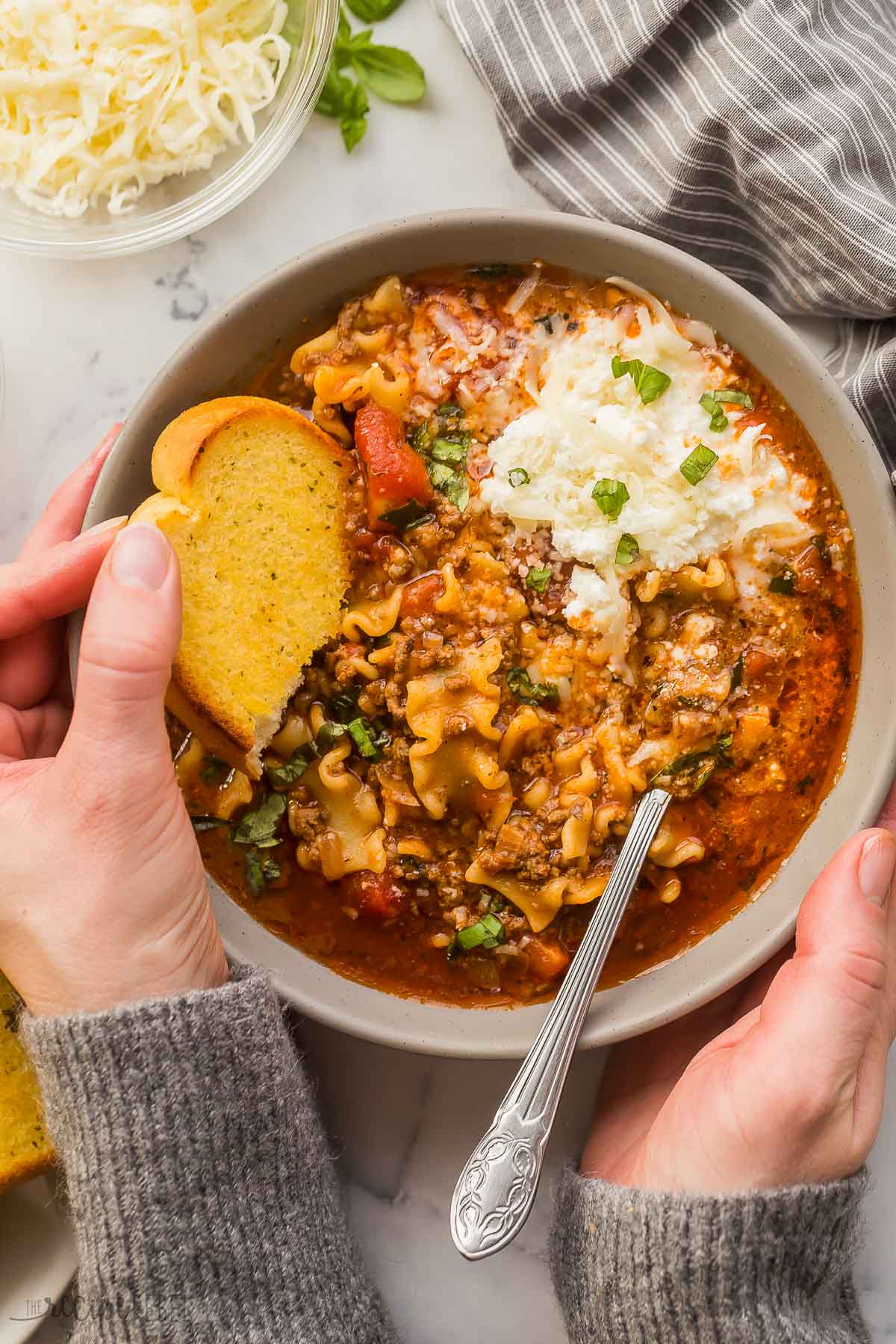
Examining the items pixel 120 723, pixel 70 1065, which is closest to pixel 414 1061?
pixel 70 1065

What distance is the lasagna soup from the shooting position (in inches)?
153

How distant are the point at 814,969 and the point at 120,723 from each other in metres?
2.02

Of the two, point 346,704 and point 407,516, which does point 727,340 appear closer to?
point 407,516

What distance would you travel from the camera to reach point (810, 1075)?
10.9 ft

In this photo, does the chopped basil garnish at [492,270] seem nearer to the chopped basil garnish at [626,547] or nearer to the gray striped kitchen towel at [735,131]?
the gray striped kitchen towel at [735,131]

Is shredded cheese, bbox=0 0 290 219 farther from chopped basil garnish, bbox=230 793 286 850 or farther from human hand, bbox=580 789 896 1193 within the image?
human hand, bbox=580 789 896 1193

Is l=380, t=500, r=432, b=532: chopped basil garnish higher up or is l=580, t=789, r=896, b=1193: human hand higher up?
l=380, t=500, r=432, b=532: chopped basil garnish

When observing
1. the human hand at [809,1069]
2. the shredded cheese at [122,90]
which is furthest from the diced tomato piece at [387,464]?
the human hand at [809,1069]

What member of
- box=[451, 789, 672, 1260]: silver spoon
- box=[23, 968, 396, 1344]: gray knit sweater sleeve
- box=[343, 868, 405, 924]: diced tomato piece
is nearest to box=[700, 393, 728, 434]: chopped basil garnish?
box=[451, 789, 672, 1260]: silver spoon

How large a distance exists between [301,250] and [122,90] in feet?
2.54

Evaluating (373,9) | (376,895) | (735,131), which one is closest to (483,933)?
(376,895)

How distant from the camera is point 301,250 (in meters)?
4.44

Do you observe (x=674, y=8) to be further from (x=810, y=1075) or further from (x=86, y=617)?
(x=810, y=1075)

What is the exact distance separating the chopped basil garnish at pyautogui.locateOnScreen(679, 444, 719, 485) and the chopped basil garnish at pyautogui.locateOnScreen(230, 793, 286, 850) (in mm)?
1633
